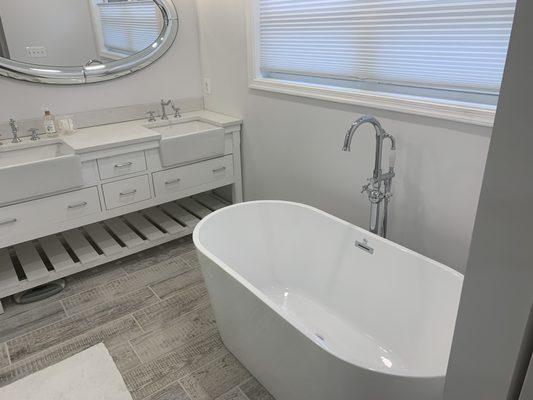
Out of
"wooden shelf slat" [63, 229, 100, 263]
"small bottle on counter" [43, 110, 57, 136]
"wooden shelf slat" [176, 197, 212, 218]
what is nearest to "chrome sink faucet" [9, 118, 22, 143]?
"small bottle on counter" [43, 110, 57, 136]

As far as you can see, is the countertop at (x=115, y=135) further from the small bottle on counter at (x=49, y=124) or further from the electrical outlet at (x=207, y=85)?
the electrical outlet at (x=207, y=85)

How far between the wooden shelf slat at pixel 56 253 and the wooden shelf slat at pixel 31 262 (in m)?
0.06

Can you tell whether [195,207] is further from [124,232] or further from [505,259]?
[505,259]

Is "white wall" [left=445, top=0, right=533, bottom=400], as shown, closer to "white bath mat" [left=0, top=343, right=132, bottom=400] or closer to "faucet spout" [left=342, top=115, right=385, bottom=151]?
"faucet spout" [left=342, top=115, right=385, bottom=151]

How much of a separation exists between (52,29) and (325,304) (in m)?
2.22

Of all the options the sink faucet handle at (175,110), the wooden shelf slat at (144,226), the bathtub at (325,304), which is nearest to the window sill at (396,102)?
the bathtub at (325,304)

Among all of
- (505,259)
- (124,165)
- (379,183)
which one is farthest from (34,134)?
(505,259)

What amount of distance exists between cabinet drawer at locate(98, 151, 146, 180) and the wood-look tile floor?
2.09 feet

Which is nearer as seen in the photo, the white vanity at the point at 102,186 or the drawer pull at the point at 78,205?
the white vanity at the point at 102,186

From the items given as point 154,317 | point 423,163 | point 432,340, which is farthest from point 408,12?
point 154,317

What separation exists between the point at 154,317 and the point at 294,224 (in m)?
0.90

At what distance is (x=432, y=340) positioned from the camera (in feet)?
5.24

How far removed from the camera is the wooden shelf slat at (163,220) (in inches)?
110

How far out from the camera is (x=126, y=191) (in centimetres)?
243
